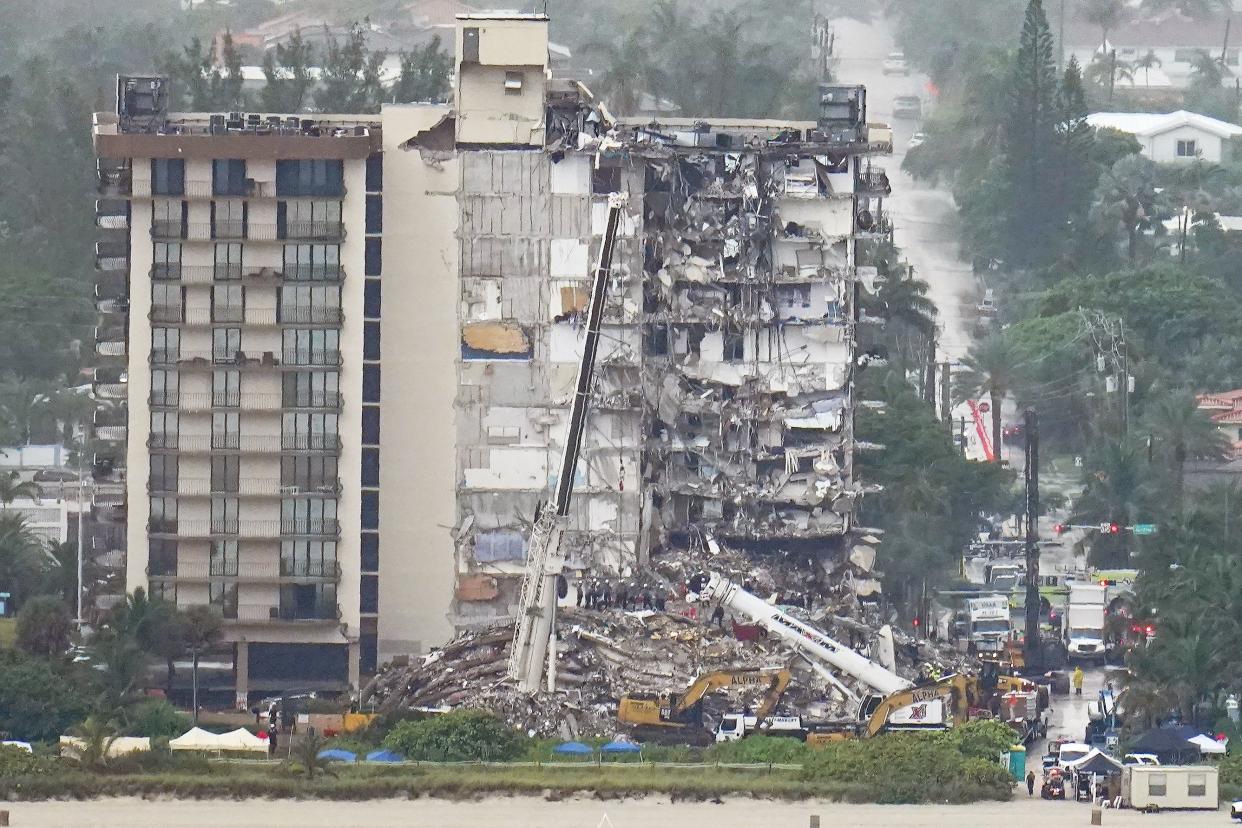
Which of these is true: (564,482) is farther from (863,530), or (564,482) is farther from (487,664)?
(863,530)

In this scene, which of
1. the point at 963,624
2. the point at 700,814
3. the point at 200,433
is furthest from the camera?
the point at 963,624

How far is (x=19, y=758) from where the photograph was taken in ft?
433

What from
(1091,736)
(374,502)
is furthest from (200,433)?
(1091,736)

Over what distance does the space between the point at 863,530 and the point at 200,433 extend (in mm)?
20457

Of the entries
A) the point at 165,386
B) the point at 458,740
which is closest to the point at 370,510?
the point at 165,386

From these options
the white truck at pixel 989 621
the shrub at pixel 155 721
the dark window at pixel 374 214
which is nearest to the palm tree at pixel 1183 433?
the white truck at pixel 989 621

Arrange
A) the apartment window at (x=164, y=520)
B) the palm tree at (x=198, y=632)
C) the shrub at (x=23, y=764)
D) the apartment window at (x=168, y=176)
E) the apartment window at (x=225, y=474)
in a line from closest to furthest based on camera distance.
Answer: the shrub at (x=23, y=764)
the palm tree at (x=198, y=632)
the apartment window at (x=168, y=176)
the apartment window at (x=225, y=474)
the apartment window at (x=164, y=520)

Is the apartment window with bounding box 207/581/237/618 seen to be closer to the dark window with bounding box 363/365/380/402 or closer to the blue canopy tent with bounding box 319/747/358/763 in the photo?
the dark window with bounding box 363/365/380/402

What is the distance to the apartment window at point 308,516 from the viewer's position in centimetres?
14938

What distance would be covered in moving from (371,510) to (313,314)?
19.3 feet

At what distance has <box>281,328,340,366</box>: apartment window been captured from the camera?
149125 mm

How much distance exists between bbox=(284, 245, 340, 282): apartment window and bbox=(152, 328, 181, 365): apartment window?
11.9 feet

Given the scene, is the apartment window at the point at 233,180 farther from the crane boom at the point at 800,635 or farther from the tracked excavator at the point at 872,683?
the crane boom at the point at 800,635

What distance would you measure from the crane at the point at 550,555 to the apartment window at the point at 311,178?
399 inches
